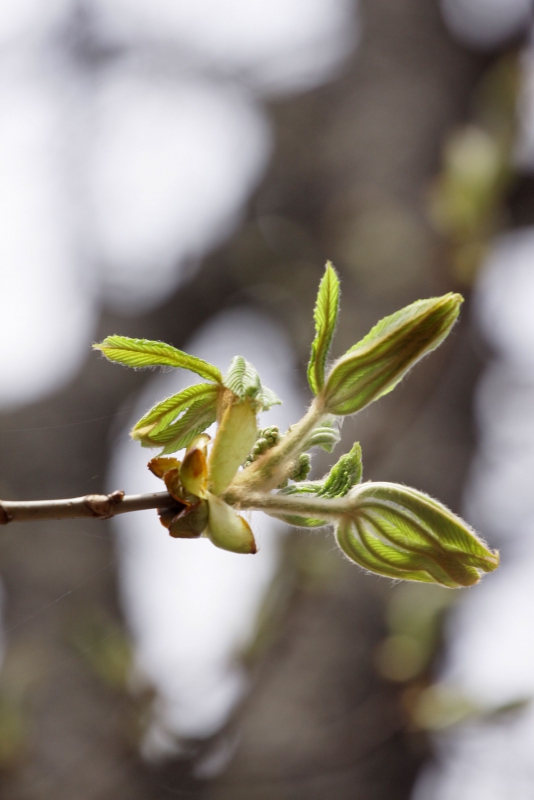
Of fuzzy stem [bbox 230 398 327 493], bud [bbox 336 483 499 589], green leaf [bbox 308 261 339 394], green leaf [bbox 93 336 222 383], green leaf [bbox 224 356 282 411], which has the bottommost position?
bud [bbox 336 483 499 589]

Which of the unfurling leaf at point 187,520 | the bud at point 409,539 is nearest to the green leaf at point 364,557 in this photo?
the bud at point 409,539

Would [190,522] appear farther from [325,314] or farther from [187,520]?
[325,314]

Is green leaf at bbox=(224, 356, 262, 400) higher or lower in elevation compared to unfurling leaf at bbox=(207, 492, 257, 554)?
higher

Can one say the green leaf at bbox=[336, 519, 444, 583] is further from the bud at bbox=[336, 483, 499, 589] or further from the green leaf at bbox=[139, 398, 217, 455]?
the green leaf at bbox=[139, 398, 217, 455]

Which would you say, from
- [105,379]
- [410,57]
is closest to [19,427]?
[105,379]

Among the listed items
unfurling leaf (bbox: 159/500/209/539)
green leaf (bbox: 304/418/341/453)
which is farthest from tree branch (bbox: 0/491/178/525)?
green leaf (bbox: 304/418/341/453)

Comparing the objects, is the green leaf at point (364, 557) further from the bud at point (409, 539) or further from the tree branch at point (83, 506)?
the tree branch at point (83, 506)

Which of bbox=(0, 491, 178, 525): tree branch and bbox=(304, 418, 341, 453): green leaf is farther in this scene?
bbox=(304, 418, 341, 453): green leaf
